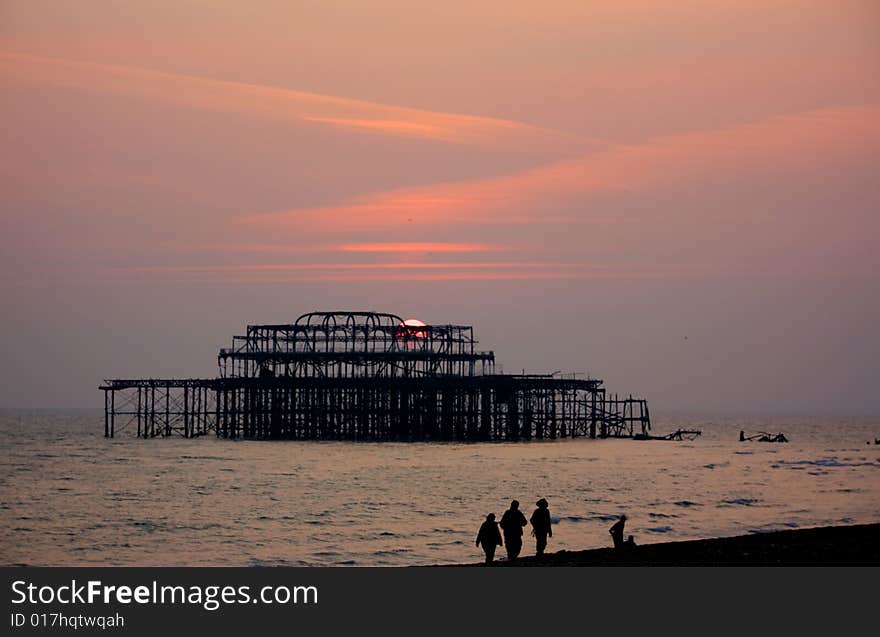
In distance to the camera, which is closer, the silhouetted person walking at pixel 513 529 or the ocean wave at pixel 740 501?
the silhouetted person walking at pixel 513 529

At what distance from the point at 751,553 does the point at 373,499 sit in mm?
31108

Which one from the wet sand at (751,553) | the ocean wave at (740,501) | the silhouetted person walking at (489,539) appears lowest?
the ocean wave at (740,501)

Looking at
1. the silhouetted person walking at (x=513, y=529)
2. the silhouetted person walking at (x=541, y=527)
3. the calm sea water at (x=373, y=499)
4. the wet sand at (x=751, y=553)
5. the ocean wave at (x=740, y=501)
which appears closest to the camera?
the wet sand at (x=751, y=553)

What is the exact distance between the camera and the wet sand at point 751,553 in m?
25.9

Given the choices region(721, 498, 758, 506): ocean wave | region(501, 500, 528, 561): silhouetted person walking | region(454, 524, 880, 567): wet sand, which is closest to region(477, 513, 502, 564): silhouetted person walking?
region(501, 500, 528, 561): silhouetted person walking

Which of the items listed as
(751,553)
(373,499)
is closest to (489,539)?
(751,553)

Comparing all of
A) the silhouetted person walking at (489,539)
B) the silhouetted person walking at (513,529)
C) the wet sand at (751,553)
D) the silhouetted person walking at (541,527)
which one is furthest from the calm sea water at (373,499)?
the silhouetted person walking at (489,539)

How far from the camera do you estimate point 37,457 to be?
9525 cm

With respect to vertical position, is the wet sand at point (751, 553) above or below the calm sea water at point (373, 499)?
above

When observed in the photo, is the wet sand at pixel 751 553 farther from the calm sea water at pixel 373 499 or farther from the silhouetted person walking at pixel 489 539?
the calm sea water at pixel 373 499

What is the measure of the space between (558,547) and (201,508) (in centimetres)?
1894

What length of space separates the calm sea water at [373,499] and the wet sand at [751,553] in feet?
28.8

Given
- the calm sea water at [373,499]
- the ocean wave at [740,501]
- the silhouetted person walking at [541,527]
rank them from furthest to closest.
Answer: the ocean wave at [740,501]
the calm sea water at [373,499]
the silhouetted person walking at [541,527]

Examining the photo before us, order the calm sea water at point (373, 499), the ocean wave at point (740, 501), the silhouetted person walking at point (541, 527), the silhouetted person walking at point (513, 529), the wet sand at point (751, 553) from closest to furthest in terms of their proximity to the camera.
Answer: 1. the wet sand at point (751, 553)
2. the silhouetted person walking at point (513, 529)
3. the silhouetted person walking at point (541, 527)
4. the calm sea water at point (373, 499)
5. the ocean wave at point (740, 501)
